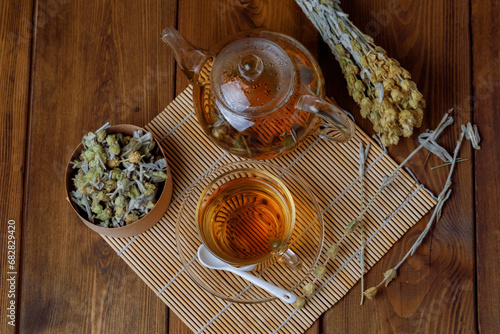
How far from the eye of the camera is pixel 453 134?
95 cm

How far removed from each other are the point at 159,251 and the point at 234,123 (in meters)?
0.31

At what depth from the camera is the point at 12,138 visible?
100cm

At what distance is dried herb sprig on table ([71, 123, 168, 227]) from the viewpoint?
33.2 inches

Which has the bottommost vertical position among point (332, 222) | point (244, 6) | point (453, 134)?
point (332, 222)

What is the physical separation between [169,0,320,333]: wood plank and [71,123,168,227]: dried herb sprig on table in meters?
0.18

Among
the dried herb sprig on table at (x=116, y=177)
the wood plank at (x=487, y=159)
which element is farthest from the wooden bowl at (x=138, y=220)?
the wood plank at (x=487, y=159)

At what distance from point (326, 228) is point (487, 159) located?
13.2 inches

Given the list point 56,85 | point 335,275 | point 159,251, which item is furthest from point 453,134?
point 56,85

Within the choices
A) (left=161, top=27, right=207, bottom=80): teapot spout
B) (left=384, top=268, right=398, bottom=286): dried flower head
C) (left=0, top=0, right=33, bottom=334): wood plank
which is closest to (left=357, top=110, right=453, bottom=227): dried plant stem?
(left=384, top=268, right=398, bottom=286): dried flower head

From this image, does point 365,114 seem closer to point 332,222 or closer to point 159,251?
point 332,222

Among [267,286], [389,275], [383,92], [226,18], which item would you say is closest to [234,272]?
[267,286]

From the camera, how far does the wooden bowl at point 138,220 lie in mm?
854

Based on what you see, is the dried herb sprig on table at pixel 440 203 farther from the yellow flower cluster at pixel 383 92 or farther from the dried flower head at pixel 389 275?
the yellow flower cluster at pixel 383 92

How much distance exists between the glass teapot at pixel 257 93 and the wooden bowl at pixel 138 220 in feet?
0.45
